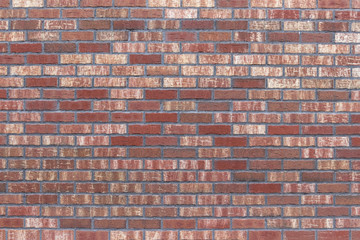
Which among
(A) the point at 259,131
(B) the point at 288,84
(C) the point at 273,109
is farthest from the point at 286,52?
(A) the point at 259,131

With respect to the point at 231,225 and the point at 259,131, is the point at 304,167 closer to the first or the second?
the point at 259,131

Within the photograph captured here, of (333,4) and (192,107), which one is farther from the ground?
(333,4)

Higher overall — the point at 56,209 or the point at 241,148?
the point at 241,148

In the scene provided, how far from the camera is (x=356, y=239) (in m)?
1.99

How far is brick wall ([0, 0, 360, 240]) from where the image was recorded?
6.50 feet

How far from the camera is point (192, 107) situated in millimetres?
1983

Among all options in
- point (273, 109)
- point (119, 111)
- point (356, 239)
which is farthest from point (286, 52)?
point (356, 239)

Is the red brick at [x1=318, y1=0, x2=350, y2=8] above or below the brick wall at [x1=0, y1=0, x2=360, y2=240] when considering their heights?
above

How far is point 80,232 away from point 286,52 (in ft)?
5.66

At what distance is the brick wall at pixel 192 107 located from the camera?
198cm

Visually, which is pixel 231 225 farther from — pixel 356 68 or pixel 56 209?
pixel 356 68

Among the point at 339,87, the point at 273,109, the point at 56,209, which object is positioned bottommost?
the point at 56,209

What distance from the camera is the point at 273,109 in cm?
198

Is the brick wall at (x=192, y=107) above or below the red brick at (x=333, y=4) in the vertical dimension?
below
